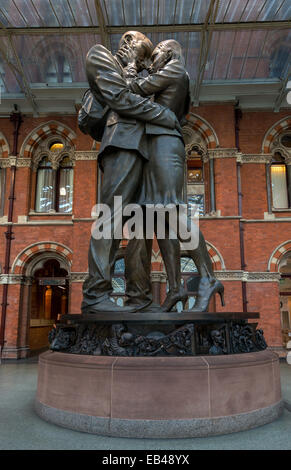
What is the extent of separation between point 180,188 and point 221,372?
66.4 inches

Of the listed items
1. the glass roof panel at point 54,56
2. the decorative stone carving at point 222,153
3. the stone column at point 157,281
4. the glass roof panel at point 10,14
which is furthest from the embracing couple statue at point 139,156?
the decorative stone carving at point 222,153

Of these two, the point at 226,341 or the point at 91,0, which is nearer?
the point at 226,341

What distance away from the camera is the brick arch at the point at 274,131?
43.7 feet

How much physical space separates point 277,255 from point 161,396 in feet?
35.8

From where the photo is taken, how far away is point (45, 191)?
1407cm

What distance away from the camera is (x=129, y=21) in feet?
35.9

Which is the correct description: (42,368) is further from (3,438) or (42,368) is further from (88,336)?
(3,438)

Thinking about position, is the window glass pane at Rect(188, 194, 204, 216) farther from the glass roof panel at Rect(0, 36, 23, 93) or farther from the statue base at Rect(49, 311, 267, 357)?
the statue base at Rect(49, 311, 267, 357)

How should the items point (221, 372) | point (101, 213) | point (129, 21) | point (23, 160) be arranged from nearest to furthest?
1. point (221, 372)
2. point (101, 213)
3. point (129, 21)
4. point (23, 160)

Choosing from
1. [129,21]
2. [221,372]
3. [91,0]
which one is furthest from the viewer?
[129,21]

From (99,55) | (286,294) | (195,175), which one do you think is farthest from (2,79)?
(286,294)

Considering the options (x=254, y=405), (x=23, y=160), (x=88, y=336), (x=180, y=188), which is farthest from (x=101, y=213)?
(x=23, y=160)

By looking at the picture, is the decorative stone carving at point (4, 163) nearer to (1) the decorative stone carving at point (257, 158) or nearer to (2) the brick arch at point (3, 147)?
(2) the brick arch at point (3, 147)

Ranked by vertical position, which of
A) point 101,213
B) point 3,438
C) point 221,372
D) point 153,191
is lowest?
point 3,438
